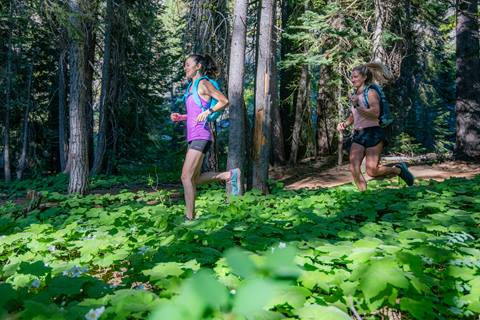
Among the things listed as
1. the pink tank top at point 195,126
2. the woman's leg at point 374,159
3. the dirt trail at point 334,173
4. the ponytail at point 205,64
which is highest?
the ponytail at point 205,64

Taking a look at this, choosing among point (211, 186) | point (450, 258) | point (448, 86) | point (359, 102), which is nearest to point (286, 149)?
point (211, 186)

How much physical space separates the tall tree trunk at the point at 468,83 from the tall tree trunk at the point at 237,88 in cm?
779

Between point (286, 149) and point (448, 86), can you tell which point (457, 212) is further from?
point (448, 86)

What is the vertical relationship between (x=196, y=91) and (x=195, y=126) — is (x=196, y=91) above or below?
above

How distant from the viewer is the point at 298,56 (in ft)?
37.4

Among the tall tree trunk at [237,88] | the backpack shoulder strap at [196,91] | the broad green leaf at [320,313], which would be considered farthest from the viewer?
the tall tree trunk at [237,88]

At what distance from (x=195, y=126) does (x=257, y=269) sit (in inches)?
177

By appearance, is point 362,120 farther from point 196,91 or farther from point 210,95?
point 196,91

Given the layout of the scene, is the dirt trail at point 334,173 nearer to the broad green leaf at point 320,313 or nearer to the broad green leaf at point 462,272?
the broad green leaf at point 462,272

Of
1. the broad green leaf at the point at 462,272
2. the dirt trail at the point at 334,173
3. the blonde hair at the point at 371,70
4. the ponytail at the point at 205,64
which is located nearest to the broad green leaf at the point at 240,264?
the broad green leaf at the point at 462,272

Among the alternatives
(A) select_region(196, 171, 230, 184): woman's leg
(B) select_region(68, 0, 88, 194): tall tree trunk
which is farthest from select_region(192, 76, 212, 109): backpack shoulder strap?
(B) select_region(68, 0, 88, 194): tall tree trunk

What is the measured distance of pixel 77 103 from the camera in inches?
340

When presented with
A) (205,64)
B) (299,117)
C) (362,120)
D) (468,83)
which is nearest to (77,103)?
(205,64)

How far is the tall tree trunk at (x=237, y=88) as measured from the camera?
716 cm
